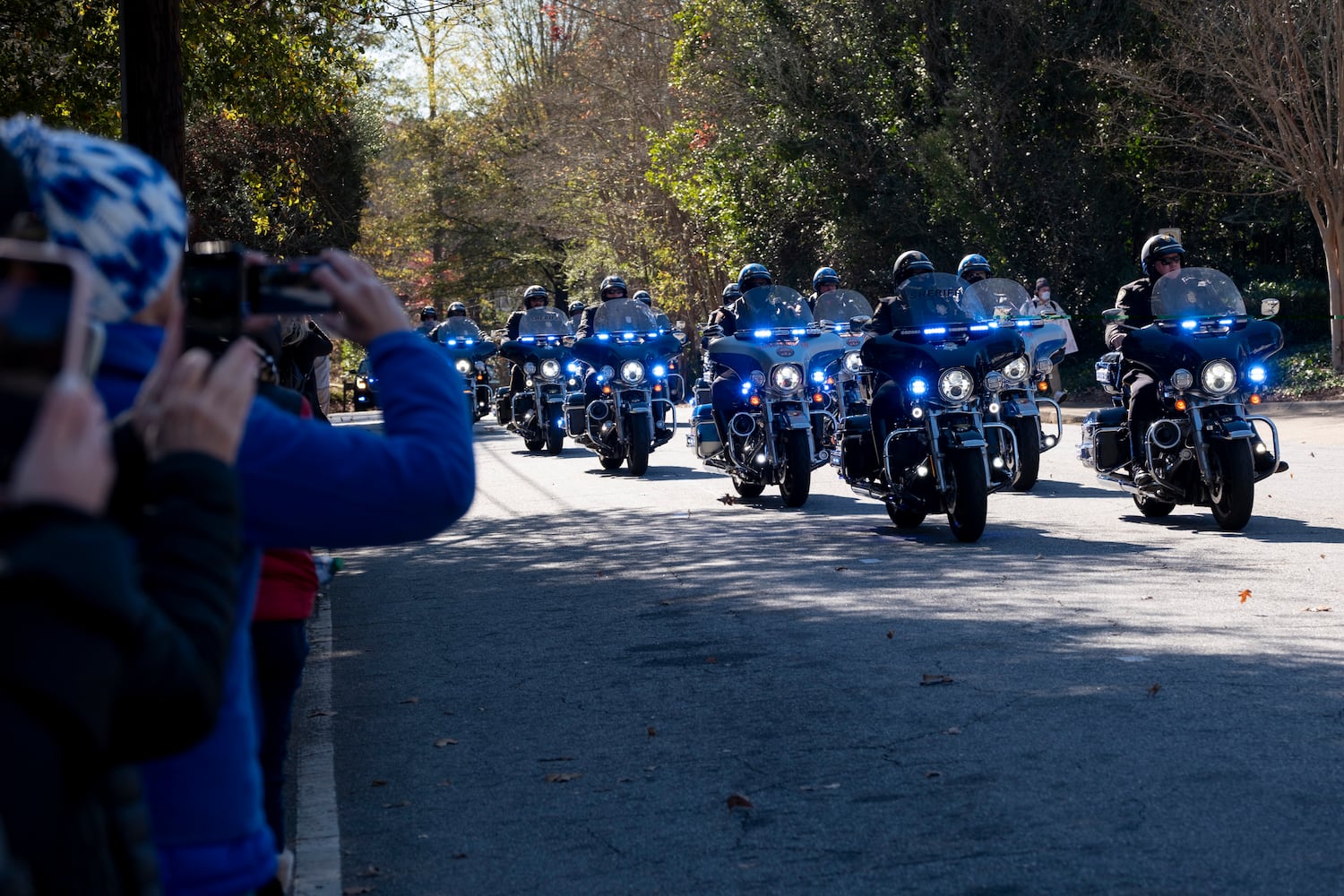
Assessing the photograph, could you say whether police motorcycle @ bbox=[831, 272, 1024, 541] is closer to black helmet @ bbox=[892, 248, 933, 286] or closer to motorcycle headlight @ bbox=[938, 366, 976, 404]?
motorcycle headlight @ bbox=[938, 366, 976, 404]

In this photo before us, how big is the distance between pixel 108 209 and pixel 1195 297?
1064cm

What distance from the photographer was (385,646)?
28.8 ft

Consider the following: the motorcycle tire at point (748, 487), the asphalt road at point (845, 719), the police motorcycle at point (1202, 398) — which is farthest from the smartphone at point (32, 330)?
the motorcycle tire at point (748, 487)

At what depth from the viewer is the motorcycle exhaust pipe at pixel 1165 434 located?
37.6 ft

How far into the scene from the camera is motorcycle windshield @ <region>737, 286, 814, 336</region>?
14938 millimetres

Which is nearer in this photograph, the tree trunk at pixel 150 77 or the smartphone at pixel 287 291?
the smartphone at pixel 287 291

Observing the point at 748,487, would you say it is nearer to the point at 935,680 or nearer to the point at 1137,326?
the point at 1137,326

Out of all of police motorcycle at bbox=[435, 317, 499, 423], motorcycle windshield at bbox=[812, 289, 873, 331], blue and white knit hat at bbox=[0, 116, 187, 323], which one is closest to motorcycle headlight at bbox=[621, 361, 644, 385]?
motorcycle windshield at bbox=[812, 289, 873, 331]

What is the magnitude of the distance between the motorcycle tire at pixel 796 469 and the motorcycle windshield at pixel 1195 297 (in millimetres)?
3511

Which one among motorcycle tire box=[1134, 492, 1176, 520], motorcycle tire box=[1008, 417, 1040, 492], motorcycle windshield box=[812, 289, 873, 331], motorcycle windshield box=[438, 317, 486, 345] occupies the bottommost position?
motorcycle tire box=[1134, 492, 1176, 520]

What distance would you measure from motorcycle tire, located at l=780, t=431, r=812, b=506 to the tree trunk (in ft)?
17.7

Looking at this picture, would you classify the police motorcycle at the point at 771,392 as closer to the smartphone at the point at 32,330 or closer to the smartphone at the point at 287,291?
the smartphone at the point at 287,291

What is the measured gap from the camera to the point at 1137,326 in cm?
1204

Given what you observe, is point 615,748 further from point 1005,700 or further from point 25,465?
point 25,465
